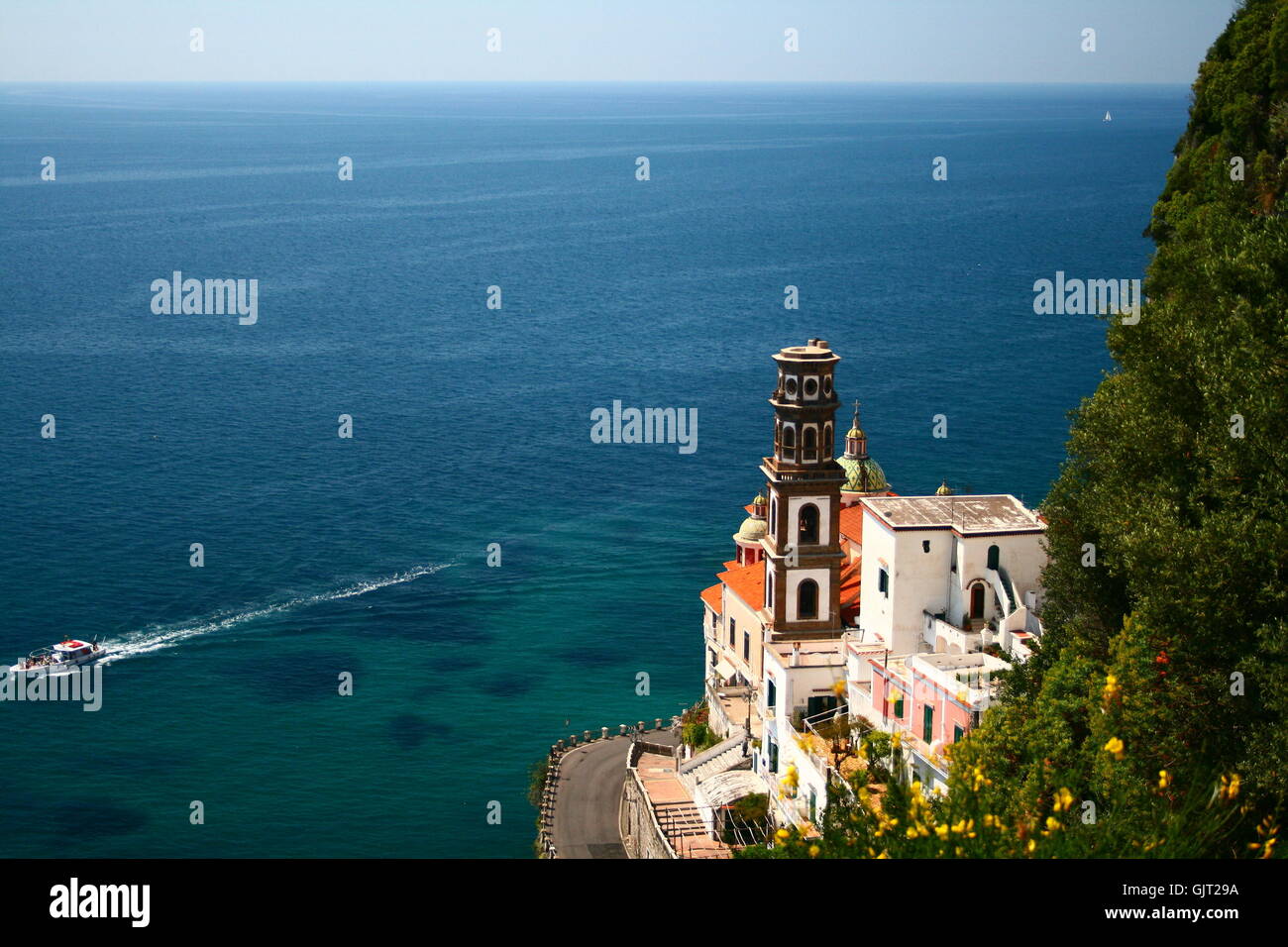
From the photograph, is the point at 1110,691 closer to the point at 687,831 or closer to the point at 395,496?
the point at 687,831

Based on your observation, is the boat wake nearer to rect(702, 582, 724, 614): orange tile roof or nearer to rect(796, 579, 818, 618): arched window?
rect(702, 582, 724, 614): orange tile roof

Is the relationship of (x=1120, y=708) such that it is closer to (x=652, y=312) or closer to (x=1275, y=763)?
(x=1275, y=763)

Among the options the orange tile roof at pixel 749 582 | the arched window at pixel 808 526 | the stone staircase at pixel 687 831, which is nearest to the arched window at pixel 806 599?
the arched window at pixel 808 526

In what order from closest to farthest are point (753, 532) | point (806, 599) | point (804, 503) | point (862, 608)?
point (862, 608), point (804, 503), point (806, 599), point (753, 532)

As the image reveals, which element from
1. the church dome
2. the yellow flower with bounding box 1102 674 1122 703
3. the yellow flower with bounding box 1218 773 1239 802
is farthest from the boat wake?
the yellow flower with bounding box 1218 773 1239 802

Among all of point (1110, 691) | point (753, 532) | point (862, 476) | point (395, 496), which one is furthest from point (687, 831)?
point (395, 496)

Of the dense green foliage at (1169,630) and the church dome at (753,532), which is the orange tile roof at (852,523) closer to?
the church dome at (753,532)
